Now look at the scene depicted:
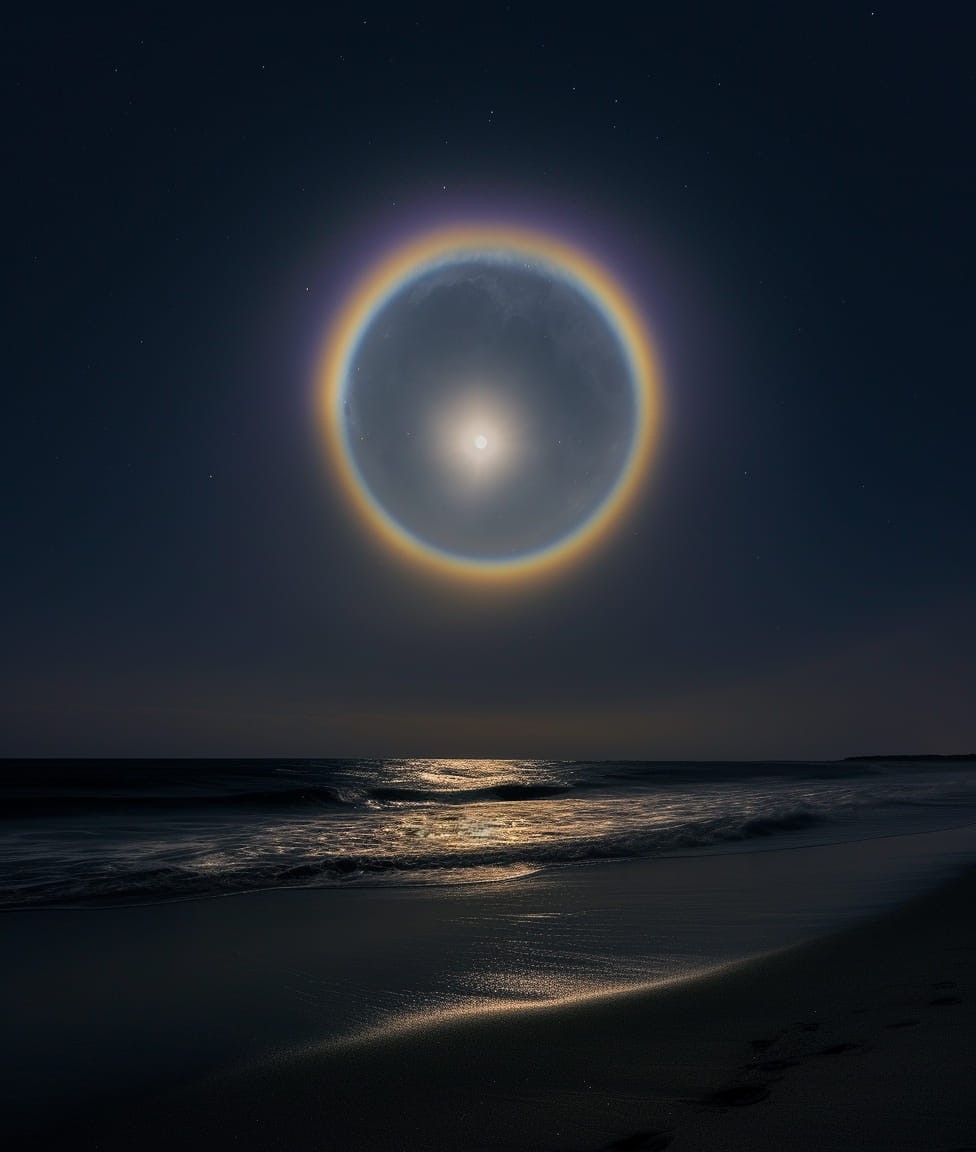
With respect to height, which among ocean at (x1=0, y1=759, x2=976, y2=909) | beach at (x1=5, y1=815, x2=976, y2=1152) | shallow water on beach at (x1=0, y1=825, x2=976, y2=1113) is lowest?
ocean at (x1=0, y1=759, x2=976, y2=909)

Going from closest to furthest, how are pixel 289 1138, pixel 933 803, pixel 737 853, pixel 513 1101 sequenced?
pixel 289 1138
pixel 513 1101
pixel 737 853
pixel 933 803

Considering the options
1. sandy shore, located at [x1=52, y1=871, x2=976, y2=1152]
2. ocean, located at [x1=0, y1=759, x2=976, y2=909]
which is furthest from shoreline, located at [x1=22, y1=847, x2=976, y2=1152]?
ocean, located at [x1=0, y1=759, x2=976, y2=909]

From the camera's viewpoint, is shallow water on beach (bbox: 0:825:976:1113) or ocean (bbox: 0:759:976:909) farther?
ocean (bbox: 0:759:976:909)

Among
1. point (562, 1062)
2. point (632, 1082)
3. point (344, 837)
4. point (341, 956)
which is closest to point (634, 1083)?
point (632, 1082)

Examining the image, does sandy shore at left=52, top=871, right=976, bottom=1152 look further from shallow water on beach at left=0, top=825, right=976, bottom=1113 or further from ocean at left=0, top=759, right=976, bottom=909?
ocean at left=0, top=759, right=976, bottom=909

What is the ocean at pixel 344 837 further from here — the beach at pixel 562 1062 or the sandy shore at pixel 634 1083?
the sandy shore at pixel 634 1083

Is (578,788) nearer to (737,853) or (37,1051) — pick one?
(737,853)

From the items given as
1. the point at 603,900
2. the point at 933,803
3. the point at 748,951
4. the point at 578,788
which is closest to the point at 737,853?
the point at 603,900
